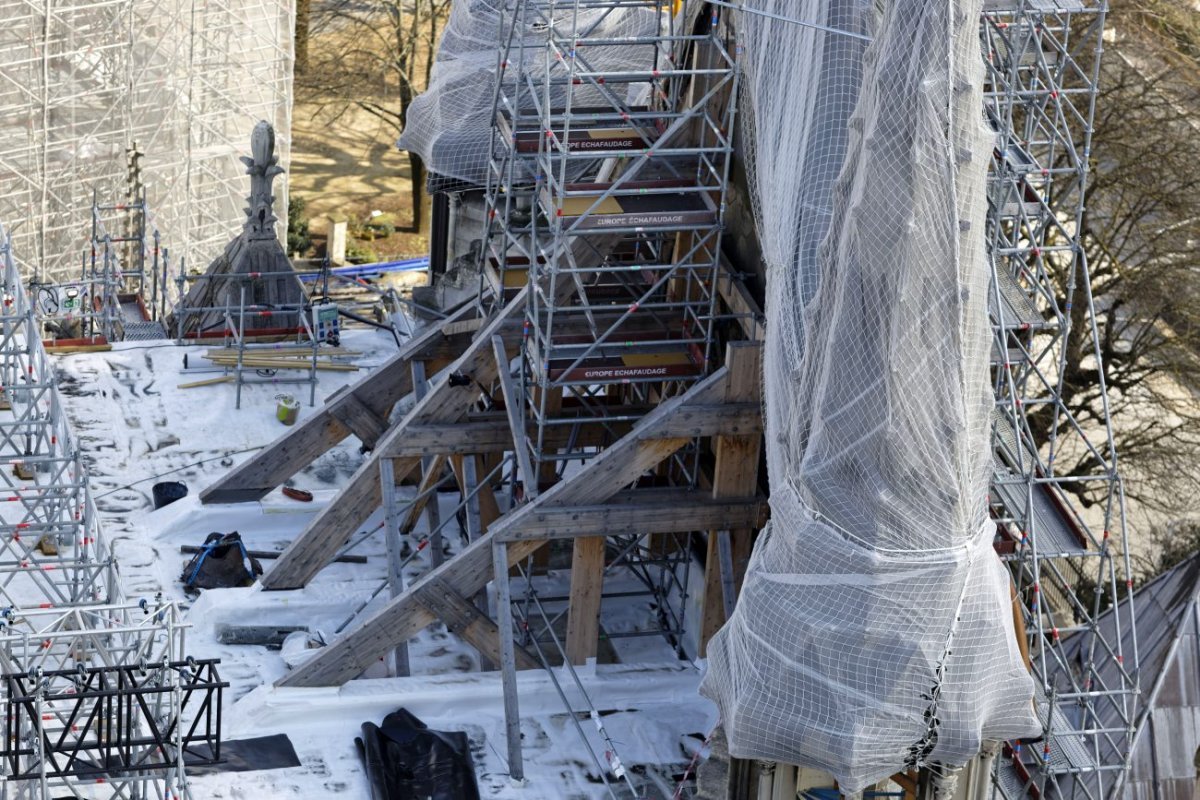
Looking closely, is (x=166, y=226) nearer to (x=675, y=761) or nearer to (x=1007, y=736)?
(x=675, y=761)

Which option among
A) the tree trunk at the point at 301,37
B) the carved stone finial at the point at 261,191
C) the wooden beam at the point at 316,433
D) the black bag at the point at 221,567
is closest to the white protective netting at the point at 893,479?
the black bag at the point at 221,567

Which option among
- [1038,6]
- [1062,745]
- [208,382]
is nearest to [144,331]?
[208,382]

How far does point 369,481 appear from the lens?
77.9ft

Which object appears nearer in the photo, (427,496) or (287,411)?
(427,496)

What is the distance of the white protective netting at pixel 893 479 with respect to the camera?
1644 centimetres

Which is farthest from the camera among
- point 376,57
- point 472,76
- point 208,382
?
point 376,57

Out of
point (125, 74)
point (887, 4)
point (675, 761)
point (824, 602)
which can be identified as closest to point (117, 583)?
point (675, 761)

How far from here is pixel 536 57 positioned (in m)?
27.2

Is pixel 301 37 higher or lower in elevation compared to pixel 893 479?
higher

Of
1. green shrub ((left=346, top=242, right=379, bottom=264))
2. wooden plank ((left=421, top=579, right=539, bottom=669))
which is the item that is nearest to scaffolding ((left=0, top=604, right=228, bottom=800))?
wooden plank ((left=421, top=579, right=539, bottom=669))

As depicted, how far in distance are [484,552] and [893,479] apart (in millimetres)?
5549

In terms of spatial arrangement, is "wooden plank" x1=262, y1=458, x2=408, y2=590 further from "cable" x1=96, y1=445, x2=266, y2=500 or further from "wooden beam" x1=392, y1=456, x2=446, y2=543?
"cable" x1=96, y1=445, x2=266, y2=500

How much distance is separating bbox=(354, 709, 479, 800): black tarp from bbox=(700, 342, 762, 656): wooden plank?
109 inches

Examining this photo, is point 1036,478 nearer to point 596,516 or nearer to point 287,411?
point 596,516
